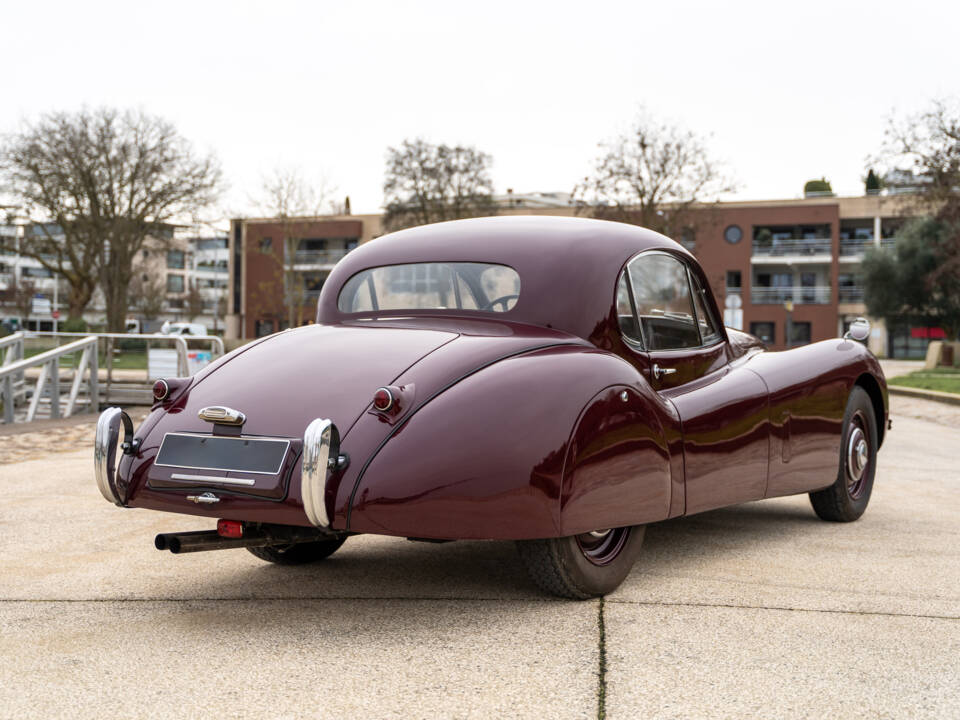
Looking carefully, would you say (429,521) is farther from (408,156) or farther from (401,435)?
(408,156)

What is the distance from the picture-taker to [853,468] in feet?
19.8

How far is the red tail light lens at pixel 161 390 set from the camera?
4129 millimetres

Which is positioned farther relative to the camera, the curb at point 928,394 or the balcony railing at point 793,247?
the balcony railing at point 793,247

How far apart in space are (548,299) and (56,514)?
346 centimetres

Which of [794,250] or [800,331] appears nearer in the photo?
[800,331]

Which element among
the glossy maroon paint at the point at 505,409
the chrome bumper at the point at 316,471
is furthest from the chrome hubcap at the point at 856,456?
the chrome bumper at the point at 316,471

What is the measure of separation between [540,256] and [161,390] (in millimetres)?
1612

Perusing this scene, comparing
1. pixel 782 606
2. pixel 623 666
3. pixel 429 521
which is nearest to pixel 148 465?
pixel 429 521

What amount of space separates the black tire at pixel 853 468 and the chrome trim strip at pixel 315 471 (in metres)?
3.37

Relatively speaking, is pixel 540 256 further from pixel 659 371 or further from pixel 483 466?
pixel 483 466

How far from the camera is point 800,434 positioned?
5.34m

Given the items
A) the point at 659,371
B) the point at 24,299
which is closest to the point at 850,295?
the point at 24,299

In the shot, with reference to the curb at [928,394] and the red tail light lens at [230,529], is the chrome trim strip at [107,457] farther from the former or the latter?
the curb at [928,394]

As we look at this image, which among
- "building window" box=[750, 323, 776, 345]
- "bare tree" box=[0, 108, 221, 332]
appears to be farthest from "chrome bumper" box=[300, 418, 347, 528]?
"building window" box=[750, 323, 776, 345]
